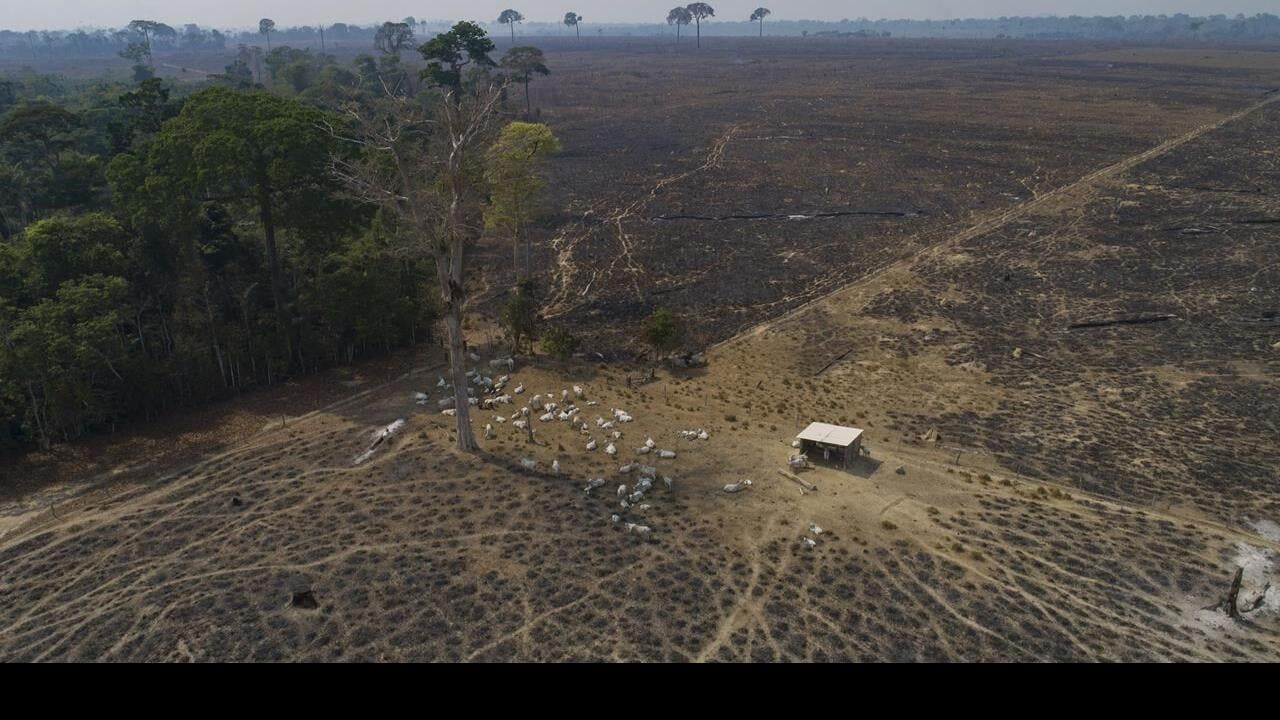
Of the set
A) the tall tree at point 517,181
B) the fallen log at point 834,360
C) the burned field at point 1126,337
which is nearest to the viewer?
the burned field at point 1126,337

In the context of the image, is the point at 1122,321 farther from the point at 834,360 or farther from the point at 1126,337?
the point at 834,360

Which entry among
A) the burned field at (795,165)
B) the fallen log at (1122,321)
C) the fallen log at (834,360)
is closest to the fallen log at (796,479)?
the fallen log at (834,360)

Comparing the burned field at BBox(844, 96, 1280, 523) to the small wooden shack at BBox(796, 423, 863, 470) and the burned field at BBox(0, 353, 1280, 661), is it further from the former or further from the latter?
the small wooden shack at BBox(796, 423, 863, 470)

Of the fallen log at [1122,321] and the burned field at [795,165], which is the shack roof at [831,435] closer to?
the burned field at [795,165]

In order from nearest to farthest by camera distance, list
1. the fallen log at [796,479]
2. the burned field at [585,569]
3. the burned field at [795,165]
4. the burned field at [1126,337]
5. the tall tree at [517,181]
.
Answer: the burned field at [585,569] < the fallen log at [796,479] < the burned field at [1126,337] < the tall tree at [517,181] < the burned field at [795,165]

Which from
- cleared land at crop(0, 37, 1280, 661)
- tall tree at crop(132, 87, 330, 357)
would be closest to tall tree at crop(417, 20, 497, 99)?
cleared land at crop(0, 37, 1280, 661)
